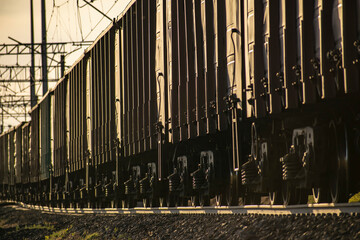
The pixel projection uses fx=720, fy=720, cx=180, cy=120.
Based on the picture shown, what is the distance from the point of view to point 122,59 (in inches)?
710

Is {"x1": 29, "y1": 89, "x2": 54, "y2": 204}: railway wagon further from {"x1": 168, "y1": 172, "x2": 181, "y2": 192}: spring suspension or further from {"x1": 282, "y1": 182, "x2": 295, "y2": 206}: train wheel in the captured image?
{"x1": 282, "y1": 182, "x2": 295, "y2": 206}: train wheel

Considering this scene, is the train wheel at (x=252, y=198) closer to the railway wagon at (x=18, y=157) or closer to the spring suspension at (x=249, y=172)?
the spring suspension at (x=249, y=172)

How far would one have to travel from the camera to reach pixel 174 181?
15.0m

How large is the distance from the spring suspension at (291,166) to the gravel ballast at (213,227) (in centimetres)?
54

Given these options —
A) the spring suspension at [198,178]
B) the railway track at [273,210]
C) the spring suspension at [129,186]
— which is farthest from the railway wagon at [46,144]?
the spring suspension at [198,178]

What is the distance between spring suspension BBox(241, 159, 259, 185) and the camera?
1063 centimetres

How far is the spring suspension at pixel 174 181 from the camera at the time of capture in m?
14.9

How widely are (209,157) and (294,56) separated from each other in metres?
4.73

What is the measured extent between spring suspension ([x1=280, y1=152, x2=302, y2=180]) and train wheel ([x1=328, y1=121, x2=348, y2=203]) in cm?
44

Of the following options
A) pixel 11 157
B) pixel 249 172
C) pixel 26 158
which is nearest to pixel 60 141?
pixel 26 158

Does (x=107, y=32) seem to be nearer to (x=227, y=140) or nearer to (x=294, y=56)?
(x=227, y=140)

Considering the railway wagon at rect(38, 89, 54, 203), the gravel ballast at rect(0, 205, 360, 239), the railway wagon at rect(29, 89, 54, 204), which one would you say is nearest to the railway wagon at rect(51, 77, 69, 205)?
the railway wagon at rect(38, 89, 54, 203)

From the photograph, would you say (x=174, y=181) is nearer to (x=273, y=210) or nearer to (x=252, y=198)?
(x=252, y=198)

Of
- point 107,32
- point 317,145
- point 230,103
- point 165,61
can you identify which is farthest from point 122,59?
point 317,145
